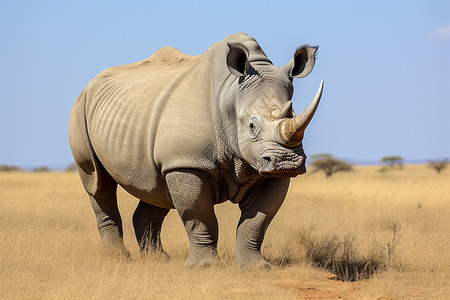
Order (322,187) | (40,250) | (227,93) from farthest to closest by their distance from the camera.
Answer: (322,187) < (40,250) < (227,93)

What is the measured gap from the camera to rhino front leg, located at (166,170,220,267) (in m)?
7.32

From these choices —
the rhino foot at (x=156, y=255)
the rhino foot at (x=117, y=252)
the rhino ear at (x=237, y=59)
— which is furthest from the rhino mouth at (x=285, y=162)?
the rhino foot at (x=117, y=252)

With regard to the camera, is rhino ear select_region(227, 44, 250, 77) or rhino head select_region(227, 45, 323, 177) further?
rhino ear select_region(227, 44, 250, 77)

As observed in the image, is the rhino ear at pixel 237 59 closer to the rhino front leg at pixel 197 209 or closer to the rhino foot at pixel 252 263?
the rhino front leg at pixel 197 209

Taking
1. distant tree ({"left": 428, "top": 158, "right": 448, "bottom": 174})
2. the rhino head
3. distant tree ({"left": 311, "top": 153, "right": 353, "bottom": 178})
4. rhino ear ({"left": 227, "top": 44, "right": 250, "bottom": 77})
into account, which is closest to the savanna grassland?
the rhino head

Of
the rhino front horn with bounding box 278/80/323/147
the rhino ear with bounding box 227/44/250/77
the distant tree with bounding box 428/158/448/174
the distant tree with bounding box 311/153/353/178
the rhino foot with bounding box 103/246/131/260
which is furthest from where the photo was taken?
the distant tree with bounding box 428/158/448/174

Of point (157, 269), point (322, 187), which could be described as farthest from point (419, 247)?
point (322, 187)

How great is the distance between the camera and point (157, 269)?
762cm

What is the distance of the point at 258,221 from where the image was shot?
7.55 meters

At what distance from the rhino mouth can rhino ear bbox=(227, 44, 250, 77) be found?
100cm

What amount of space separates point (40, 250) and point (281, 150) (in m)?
3.89

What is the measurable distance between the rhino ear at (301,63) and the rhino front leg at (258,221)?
3.59 ft

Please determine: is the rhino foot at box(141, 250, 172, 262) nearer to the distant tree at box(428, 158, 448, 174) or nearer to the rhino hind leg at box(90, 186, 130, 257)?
the rhino hind leg at box(90, 186, 130, 257)

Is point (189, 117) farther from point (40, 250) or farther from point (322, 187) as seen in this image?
point (322, 187)
